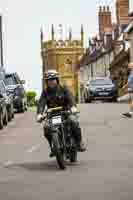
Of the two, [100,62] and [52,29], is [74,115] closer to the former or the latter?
[100,62]

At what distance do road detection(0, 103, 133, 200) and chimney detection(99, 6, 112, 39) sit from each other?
75890 millimetres

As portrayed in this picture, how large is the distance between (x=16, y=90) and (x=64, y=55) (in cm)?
13472

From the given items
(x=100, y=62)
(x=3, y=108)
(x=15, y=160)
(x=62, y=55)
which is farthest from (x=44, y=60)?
(x=15, y=160)

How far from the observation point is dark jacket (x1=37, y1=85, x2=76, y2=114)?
1455 cm

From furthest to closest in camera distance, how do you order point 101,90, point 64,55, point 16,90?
point 64,55 → point 101,90 → point 16,90

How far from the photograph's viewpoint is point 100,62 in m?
101

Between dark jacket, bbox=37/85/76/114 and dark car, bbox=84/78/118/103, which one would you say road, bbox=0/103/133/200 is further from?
dark car, bbox=84/78/118/103

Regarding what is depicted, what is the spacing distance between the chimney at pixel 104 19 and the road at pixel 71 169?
249 ft

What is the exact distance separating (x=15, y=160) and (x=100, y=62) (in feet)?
279

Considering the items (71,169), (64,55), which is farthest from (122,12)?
(64,55)

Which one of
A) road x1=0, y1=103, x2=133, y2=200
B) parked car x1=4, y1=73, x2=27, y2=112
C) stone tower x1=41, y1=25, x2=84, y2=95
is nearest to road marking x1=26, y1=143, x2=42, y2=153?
road x1=0, y1=103, x2=133, y2=200

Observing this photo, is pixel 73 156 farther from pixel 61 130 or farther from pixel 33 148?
pixel 33 148

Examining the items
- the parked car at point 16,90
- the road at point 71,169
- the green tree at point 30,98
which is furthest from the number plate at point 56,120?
the green tree at point 30,98

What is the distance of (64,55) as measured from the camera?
577 ft
